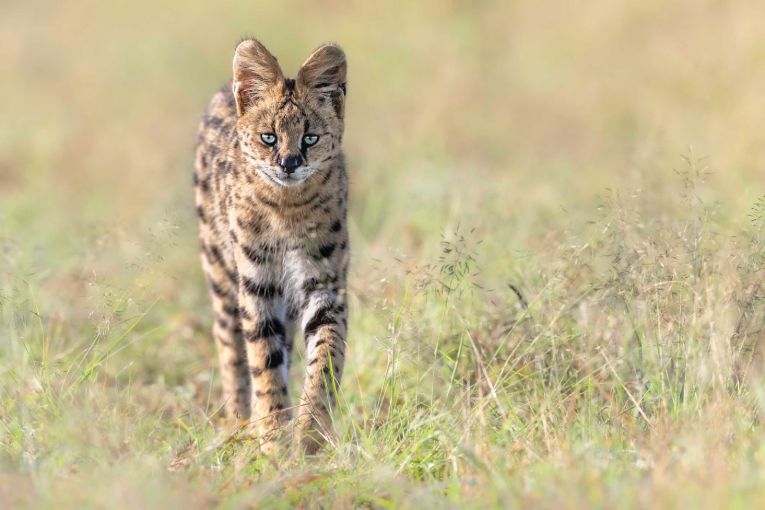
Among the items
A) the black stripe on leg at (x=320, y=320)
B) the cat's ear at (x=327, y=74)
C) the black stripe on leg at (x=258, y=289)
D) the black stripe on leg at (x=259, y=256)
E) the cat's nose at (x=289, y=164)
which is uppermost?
the cat's ear at (x=327, y=74)

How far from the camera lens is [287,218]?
5.37m

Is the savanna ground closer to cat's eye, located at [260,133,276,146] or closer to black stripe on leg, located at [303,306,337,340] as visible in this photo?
black stripe on leg, located at [303,306,337,340]

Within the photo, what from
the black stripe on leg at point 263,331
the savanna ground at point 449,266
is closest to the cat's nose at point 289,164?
the savanna ground at point 449,266

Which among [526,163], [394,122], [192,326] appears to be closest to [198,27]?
[394,122]

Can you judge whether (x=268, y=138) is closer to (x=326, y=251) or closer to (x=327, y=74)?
(x=327, y=74)

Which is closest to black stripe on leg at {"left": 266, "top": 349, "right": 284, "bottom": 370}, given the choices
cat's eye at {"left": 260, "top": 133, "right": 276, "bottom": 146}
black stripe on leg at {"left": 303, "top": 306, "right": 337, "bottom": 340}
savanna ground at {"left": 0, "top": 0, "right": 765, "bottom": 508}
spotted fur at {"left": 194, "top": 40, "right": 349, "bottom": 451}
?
spotted fur at {"left": 194, "top": 40, "right": 349, "bottom": 451}

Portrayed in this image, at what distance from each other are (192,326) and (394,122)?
13.7 feet

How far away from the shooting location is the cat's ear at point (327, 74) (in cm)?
530

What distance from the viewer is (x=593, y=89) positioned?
11.7 m

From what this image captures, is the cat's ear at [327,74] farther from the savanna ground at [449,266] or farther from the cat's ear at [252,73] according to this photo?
the savanna ground at [449,266]

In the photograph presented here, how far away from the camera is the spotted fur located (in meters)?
5.21

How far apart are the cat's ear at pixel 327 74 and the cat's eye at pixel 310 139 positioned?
0.76ft

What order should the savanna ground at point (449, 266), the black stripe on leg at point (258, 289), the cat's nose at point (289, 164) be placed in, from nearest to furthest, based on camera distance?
the savanna ground at point (449, 266) → the cat's nose at point (289, 164) → the black stripe on leg at point (258, 289)

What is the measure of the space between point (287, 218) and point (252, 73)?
2.10 feet
